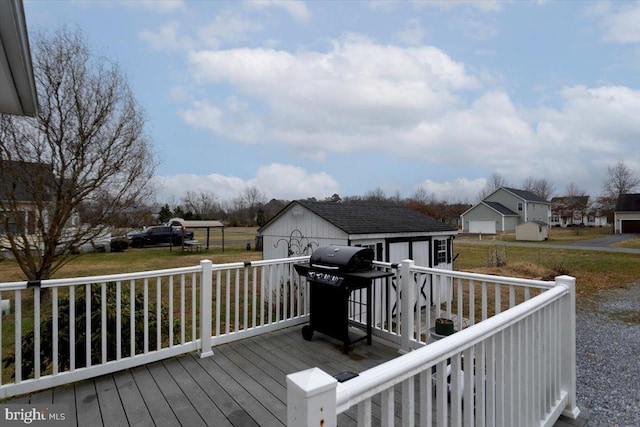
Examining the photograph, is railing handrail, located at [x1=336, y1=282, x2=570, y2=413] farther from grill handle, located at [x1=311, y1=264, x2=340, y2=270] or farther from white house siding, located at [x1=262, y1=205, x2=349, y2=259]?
white house siding, located at [x1=262, y1=205, x2=349, y2=259]

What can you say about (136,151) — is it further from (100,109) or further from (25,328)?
(25,328)

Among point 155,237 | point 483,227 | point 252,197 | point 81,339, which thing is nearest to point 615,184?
point 483,227

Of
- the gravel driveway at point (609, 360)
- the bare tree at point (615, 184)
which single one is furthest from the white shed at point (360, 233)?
the bare tree at point (615, 184)

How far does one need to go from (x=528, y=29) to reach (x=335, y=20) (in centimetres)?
401

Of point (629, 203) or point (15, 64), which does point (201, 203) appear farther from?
point (629, 203)

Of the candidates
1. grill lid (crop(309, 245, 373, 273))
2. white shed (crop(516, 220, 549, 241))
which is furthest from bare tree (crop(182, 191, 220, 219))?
grill lid (crop(309, 245, 373, 273))

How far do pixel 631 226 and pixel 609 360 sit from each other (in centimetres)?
3663

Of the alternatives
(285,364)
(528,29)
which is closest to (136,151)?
(285,364)

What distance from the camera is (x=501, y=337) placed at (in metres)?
1.55

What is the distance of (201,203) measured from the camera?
37.4 m

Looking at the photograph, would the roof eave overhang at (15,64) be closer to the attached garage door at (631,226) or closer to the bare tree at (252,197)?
the bare tree at (252,197)

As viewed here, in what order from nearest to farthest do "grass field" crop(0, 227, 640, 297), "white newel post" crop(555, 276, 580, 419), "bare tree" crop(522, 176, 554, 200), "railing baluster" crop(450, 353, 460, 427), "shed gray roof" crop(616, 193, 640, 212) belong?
1. "railing baluster" crop(450, 353, 460, 427)
2. "white newel post" crop(555, 276, 580, 419)
3. "grass field" crop(0, 227, 640, 297)
4. "shed gray roof" crop(616, 193, 640, 212)
5. "bare tree" crop(522, 176, 554, 200)

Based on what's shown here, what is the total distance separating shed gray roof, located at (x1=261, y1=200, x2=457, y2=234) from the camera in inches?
262

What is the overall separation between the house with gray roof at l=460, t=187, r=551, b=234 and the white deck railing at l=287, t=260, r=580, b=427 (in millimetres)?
33932
